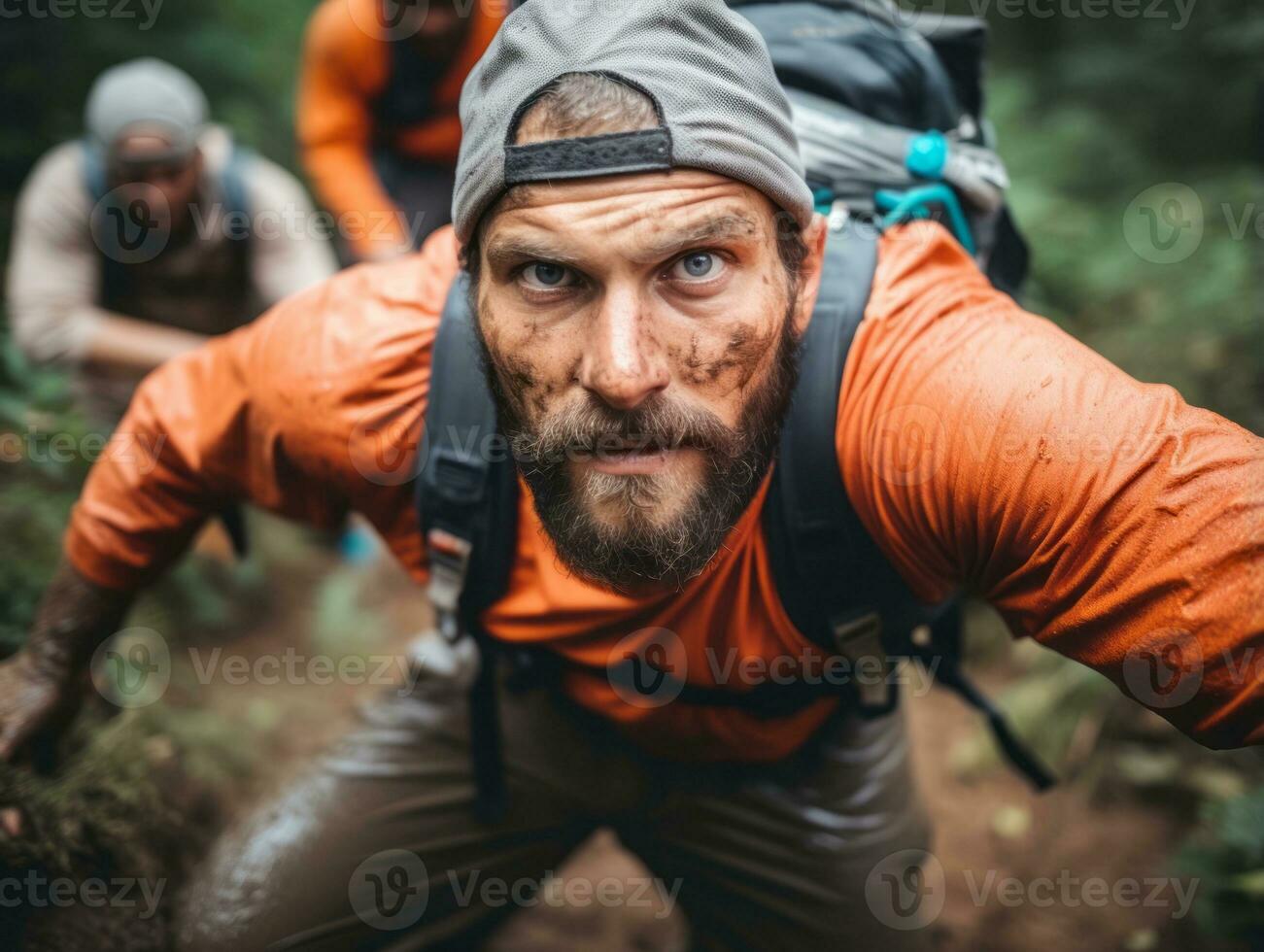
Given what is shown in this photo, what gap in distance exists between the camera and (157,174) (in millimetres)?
4418

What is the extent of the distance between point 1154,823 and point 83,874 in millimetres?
3946

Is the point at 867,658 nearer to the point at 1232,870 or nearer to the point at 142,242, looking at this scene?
the point at 1232,870

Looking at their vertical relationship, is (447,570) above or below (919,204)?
below

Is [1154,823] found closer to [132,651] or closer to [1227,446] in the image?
[1227,446]

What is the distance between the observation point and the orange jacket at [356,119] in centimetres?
446

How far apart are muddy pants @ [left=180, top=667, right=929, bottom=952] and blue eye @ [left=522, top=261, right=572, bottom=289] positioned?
1314 millimetres

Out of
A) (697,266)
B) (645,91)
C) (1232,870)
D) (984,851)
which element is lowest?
(984,851)

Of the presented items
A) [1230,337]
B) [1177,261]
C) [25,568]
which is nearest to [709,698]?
[25,568]

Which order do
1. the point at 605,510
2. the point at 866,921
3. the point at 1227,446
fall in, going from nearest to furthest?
the point at 1227,446, the point at 605,510, the point at 866,921

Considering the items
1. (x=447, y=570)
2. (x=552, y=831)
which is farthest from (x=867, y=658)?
(x=552, y=831)

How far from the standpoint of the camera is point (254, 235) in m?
4.80

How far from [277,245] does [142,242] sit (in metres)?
0.67

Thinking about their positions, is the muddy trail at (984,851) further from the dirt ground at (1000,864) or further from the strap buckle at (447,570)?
the strap buckle at (447,570)

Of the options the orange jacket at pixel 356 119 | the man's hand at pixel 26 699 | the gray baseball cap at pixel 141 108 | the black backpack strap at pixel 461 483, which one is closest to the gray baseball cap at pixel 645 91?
the black backpack strap at pixel 461 483
